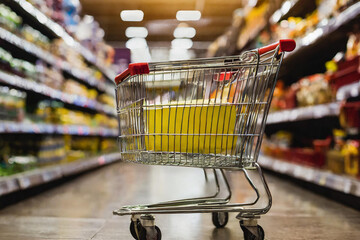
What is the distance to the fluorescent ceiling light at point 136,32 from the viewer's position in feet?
39.2

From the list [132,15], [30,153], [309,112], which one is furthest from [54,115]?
[132,15]

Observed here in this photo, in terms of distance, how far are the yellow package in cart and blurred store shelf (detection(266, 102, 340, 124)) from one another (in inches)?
63.2

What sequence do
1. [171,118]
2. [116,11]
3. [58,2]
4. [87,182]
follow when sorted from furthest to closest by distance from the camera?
1. [116,11]
2. [58,2]
3. [87,182]
4. [171,118]

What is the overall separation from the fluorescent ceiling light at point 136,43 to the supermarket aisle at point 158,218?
10.4 metres

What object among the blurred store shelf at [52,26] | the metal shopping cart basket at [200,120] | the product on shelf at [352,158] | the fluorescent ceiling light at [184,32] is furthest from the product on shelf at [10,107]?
the fluorescent ceiling light at [184,32]

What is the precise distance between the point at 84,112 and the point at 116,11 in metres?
3.94

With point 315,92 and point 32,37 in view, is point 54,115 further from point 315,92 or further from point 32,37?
point 315,92

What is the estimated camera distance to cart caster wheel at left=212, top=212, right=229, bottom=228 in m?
2.02

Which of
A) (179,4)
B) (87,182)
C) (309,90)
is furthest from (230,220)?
(179,4)

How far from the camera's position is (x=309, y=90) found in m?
3.69

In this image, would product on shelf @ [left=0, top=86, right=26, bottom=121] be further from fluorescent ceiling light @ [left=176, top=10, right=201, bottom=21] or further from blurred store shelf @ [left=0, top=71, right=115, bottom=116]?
fluorescent ceiling light @ [left=176, top=10, right=201, bottom=21]

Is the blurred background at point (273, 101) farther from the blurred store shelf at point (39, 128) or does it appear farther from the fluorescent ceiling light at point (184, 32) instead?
the fluorescent ceiling light at point (184, 32)

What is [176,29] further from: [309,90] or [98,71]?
[309,90]

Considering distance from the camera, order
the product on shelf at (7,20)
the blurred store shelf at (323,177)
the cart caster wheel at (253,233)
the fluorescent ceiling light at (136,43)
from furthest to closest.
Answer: the fluorescent ceiling light at (136,43) → the product on shelf at (7,20) → the blurred store shelf at (323,177) → the cart caster wheel at (253,233)
